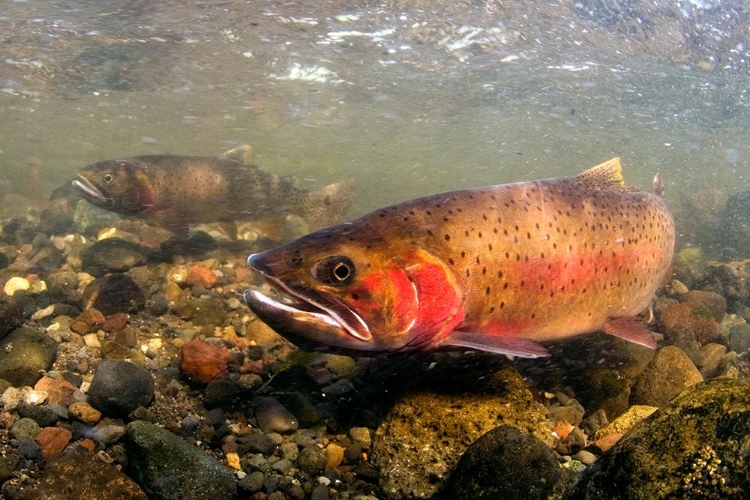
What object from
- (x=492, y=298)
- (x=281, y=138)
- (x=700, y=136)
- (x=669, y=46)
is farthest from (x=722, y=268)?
(x=281, y=138)

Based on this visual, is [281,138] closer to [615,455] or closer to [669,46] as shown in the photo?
[669,46]

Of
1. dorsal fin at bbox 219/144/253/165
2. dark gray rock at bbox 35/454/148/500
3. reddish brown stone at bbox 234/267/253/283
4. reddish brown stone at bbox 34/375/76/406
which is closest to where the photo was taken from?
dark gray rock at bbox 35/454/148/500

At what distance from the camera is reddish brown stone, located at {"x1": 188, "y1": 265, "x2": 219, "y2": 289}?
662cm

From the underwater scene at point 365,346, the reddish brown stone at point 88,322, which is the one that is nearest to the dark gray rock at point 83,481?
the underwater scene at point 365,346

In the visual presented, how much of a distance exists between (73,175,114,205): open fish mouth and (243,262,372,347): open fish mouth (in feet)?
22.7

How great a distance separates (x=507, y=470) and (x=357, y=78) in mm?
23196

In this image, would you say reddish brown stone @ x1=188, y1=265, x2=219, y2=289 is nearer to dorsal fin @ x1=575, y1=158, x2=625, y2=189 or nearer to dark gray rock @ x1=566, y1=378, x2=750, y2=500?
dorsal fin @ x1=575, y1=158, x2=625, y2=189

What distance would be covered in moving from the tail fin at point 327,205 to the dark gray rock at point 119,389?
7473mm

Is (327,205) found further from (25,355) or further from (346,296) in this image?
(346,296)

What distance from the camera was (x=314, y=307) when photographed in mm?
2980

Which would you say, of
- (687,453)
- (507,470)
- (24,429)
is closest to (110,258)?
(24,429)

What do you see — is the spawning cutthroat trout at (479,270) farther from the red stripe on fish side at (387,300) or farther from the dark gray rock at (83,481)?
the dark gray rock at (83,481)

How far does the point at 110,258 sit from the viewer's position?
23.1ft

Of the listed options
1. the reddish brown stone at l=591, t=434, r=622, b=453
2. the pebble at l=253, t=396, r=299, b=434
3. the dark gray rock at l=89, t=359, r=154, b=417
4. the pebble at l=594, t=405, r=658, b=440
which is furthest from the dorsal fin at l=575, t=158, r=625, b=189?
the dark gray rock at l=89, t=359, r=154, b=417
